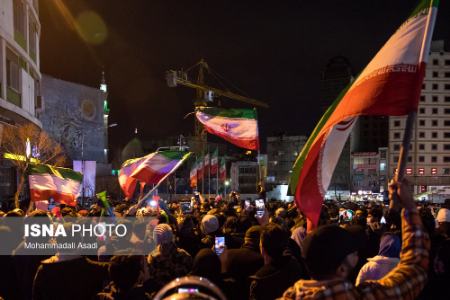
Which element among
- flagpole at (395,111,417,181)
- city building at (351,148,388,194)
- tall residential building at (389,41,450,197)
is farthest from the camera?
city building at (351,148,388,194)

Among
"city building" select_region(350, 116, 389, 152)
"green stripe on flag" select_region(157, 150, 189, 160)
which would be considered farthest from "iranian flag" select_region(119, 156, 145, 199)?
"city building" select_region(350, 116, 389, 152)

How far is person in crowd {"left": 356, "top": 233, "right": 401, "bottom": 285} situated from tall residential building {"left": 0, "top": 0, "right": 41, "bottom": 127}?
1892 cm

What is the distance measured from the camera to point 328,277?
9.12ft

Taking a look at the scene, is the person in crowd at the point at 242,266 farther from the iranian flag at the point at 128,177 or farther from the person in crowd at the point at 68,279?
the iranian flag at the point at 128,177

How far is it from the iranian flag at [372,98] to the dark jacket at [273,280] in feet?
2.05

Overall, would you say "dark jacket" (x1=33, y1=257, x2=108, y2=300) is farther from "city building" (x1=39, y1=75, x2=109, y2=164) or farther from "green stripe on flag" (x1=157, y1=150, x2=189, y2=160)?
"city building" (x1=39, y1=75, x2=109, y2=164)

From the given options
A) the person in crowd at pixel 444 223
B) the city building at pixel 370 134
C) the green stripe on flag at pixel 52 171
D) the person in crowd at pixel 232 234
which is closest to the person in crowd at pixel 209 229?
the person in crowd at pixel 232 234

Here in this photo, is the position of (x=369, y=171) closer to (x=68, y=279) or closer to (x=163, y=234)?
(x=163, y=234)

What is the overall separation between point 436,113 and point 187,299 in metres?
91.0

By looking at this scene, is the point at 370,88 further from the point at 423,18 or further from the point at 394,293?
the point at 394,293

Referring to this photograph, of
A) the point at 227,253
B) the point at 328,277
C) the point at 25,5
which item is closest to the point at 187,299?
the point at 328,277

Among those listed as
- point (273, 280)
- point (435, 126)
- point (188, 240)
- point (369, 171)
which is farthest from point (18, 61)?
point (369, 171)

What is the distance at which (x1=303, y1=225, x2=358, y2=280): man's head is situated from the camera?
9.14 feet

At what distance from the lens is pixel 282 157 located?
4505 inches
